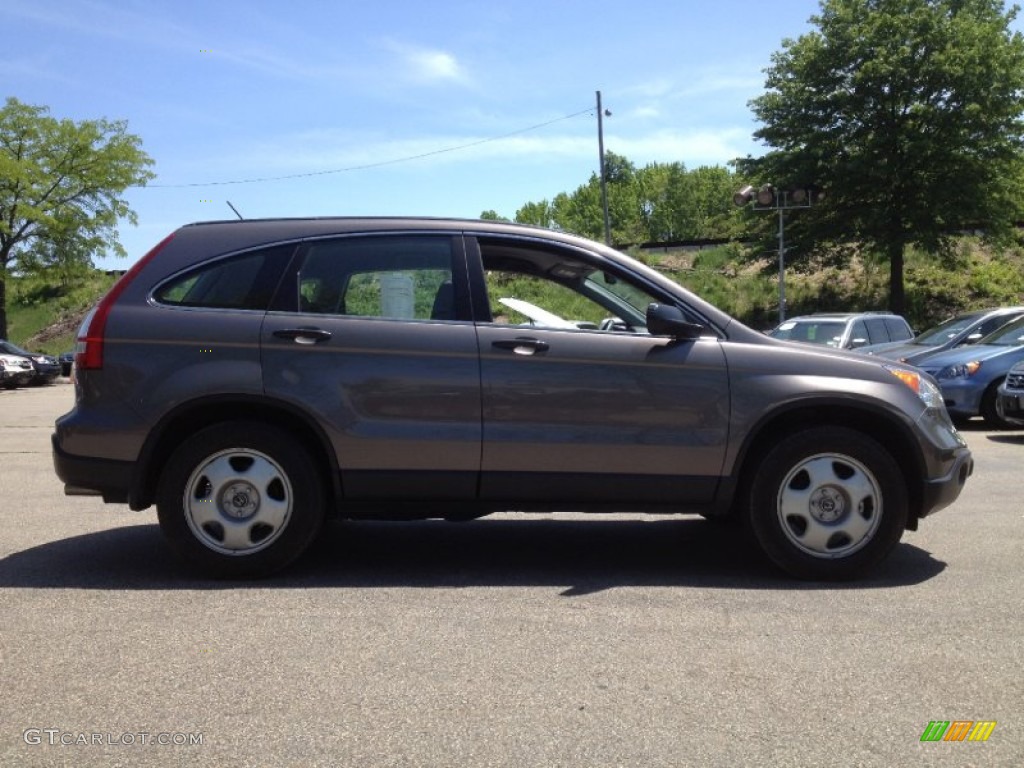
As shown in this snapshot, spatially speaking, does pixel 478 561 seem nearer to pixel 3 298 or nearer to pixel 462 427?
A: pixel 462 427

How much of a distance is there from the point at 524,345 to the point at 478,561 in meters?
1.29

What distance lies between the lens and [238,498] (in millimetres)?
4812

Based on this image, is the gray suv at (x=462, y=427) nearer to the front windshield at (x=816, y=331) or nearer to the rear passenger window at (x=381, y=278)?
the rear passenger window at (x=381, y=278)

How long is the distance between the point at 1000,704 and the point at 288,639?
8.73 ft

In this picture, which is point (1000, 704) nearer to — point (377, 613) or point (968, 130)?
point (377, 613)

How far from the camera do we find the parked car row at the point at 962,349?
12.4 m

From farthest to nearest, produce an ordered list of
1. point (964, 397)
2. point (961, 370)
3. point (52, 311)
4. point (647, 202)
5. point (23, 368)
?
1. point (647, 202)
2. point (52, 311)
3. point (23, 368)
4. point (961, 370)
5. point (964, 397)

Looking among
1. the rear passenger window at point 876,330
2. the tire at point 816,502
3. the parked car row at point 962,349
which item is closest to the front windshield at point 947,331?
the parked car row at point 962,349

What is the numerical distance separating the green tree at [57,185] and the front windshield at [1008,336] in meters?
33.6

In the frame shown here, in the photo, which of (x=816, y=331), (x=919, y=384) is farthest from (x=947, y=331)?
(x=919, y=384)

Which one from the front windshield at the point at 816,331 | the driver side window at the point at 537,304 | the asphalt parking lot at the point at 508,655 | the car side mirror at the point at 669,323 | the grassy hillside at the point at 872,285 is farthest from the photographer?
the grassy hillside at the point at 872,285

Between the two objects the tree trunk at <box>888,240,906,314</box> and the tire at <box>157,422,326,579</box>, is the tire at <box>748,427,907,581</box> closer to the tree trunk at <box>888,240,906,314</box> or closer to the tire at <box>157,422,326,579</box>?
the tire at <box>157,422,326,579</box>

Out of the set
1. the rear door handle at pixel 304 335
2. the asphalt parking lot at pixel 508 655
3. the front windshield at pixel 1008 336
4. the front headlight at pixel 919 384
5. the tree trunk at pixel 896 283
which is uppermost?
the tree trunk at pixel 896 283

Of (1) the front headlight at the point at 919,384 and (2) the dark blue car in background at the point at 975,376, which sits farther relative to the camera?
(2) the dark blue car in background at the point at 975,376
